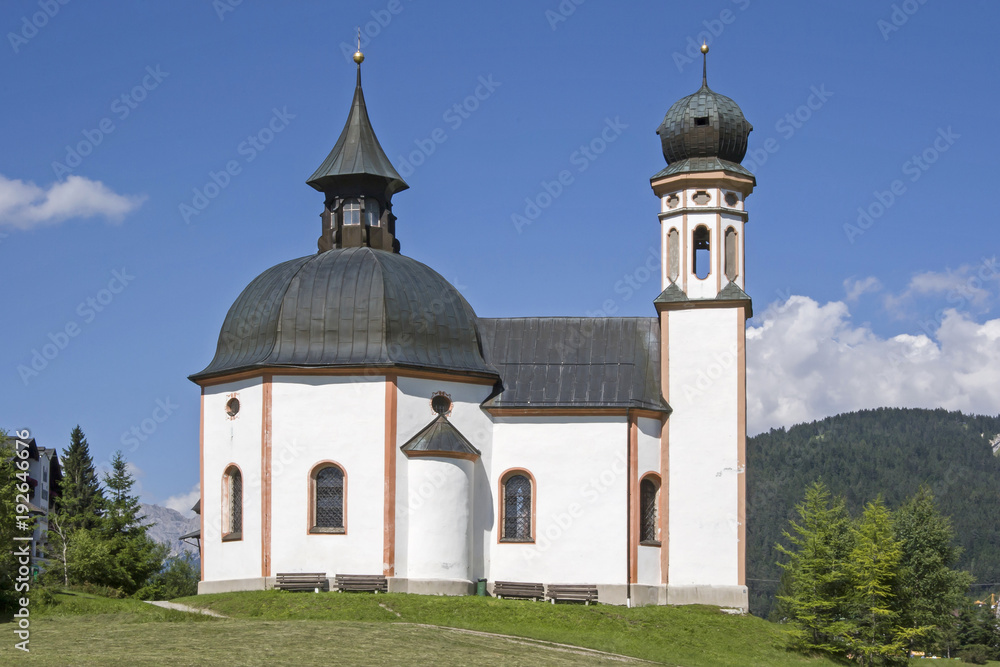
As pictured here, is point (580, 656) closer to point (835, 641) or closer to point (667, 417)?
point (835, 641)

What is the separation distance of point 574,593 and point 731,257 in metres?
11.7

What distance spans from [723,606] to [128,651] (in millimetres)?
19774

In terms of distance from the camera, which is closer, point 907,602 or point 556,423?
point 907,602

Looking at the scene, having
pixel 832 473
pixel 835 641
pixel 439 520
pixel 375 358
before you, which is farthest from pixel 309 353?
pixel 832 473

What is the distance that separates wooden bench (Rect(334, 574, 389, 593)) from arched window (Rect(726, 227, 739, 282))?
565 inches

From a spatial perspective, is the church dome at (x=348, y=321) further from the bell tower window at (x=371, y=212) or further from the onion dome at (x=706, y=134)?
the onion dome at (x=706, y=134)

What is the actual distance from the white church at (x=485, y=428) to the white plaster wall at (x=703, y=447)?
61 millimetres

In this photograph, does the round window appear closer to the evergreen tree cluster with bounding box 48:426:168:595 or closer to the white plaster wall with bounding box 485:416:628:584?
the white plaster wall with bounding box 485:416:628:584

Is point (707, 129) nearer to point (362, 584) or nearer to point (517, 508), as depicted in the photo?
point (517, 508)

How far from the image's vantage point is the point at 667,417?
130 ft

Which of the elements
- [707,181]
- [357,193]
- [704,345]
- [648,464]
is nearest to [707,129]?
[707,181]

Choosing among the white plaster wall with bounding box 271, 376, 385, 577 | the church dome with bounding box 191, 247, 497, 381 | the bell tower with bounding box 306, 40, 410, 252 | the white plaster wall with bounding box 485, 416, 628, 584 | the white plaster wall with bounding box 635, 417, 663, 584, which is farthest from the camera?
the bell tower with bounding box 306, 40, 410, 252

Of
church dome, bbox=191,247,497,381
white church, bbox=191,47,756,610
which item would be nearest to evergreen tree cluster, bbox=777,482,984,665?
white church, bbox=191,47,756,610

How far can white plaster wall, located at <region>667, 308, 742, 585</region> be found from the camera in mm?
38844
